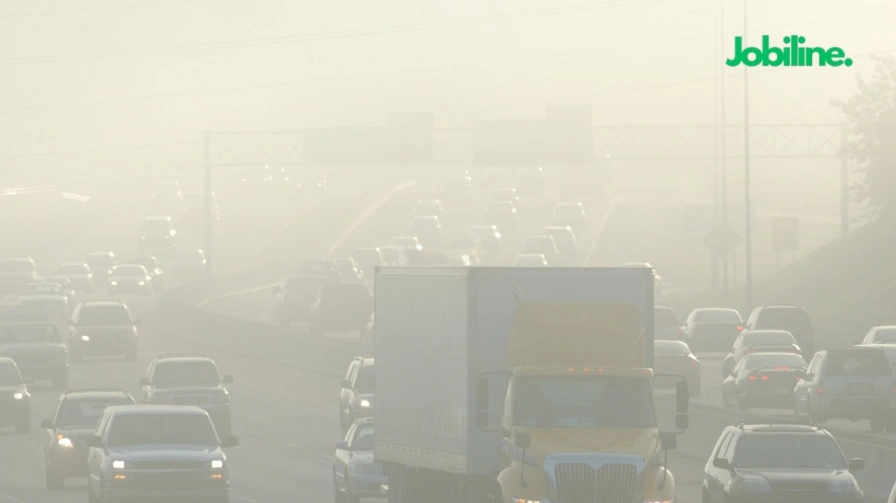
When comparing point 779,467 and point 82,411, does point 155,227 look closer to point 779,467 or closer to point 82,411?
point 82,411

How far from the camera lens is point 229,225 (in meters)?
125

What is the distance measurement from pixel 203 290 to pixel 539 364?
63.8 m

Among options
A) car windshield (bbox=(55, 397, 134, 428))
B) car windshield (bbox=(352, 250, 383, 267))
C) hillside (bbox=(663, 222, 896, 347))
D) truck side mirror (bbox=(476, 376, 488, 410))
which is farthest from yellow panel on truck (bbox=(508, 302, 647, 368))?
car windshield (bbox=(352, 250, 383, 267))

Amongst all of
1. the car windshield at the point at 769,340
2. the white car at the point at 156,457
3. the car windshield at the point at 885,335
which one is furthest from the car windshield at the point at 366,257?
the white car at the point at 156,457

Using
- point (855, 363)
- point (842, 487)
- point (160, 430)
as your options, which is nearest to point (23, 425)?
point (160, 430)

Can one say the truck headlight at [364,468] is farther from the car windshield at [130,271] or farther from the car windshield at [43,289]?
the car windshield at [130,271]

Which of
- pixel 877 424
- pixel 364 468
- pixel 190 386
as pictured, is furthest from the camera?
pixel 190 386

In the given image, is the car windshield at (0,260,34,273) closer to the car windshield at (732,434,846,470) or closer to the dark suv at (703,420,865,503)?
the dark suv at (703,420,865,503)

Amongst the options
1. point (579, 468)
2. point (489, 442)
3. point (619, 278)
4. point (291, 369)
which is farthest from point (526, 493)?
point (291, 369)

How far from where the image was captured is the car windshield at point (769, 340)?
44250 mm

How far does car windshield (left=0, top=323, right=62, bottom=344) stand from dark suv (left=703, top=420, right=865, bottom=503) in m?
28.8

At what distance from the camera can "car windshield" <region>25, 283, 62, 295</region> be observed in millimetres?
74012

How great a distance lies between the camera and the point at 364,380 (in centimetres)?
3628

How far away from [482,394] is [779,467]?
5.02 meters
